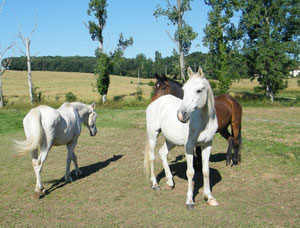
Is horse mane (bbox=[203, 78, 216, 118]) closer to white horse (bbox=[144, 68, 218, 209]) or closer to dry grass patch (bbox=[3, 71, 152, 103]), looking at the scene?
white horse (bbox=[144, 68, 218, 209])

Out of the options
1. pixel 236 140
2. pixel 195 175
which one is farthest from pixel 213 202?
pixel 236 140

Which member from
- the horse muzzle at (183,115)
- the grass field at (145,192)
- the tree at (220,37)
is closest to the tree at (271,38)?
the tree at (220,37)

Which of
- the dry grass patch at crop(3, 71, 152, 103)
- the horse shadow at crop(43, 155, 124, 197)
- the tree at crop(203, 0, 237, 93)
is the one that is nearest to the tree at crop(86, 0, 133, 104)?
the dry grass patch at crop(3, 71, 152, 103)

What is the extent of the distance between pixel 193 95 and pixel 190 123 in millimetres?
719

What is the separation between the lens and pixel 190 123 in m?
4.79

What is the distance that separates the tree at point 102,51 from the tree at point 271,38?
13.4 meters

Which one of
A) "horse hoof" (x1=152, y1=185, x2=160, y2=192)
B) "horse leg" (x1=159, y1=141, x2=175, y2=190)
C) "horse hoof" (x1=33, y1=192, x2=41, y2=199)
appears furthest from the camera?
"horse leg" (x1=159, y1=141, x2=175, y2=190)

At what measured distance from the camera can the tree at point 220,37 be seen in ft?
96.5

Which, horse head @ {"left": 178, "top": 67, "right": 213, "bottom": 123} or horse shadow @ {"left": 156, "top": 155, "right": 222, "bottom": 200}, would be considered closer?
horse head @ {"left": 178, "top": 67, "right": 213, "bottom": 123}

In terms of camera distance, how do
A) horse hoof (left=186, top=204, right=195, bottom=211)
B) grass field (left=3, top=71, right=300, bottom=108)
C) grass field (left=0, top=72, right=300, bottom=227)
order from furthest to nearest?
grass field (left=3, top=71, right=300, bottom=108) → horse hoof (left=186, top=204, right=195, bottom=211) → grass field (left=0, top=72, right=300, bottom=227)

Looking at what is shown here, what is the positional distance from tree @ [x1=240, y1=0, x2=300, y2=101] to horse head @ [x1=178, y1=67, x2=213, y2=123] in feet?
86.5

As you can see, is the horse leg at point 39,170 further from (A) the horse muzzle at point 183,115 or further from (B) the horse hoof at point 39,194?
(A) the horse muzzle at point 183,115

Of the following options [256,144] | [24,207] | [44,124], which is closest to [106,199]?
[24,207]

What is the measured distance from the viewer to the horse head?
4.08m
